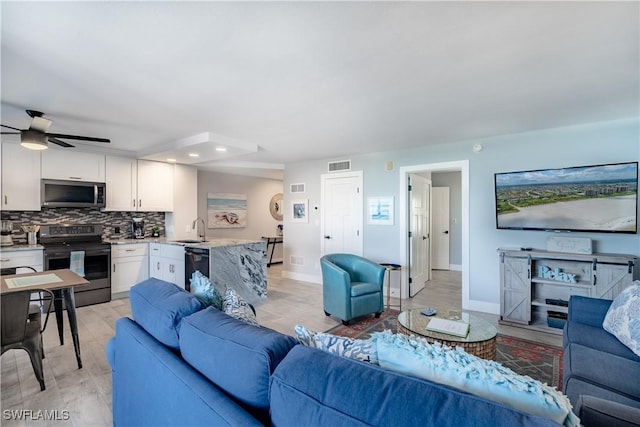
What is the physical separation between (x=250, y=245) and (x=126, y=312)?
181cm

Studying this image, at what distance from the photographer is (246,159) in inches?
227

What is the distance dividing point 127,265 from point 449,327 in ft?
15.4

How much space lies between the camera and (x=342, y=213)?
5504 millimetres

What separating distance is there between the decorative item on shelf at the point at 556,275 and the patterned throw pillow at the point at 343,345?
349 centimetres

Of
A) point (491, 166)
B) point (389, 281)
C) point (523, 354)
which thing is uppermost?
point (491, 166)

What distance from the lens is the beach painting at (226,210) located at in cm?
696

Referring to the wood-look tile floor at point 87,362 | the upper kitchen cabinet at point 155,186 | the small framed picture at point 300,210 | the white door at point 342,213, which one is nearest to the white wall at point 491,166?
the white door at point 342,213

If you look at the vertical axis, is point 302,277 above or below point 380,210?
below

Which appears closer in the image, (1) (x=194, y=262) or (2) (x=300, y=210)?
(1) (x=194, y=262)

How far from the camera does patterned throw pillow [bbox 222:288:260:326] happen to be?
61.6 inches

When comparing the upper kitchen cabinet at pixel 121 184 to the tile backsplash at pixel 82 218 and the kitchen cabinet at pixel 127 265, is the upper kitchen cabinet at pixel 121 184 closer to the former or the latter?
the tile backsplash at pixel 82 218

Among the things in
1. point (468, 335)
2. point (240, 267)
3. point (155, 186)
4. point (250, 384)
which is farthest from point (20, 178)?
point (468, 335)

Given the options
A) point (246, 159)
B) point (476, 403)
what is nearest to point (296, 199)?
point (246, 159)

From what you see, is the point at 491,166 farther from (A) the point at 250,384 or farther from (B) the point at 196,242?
(B) the point at 196,242
